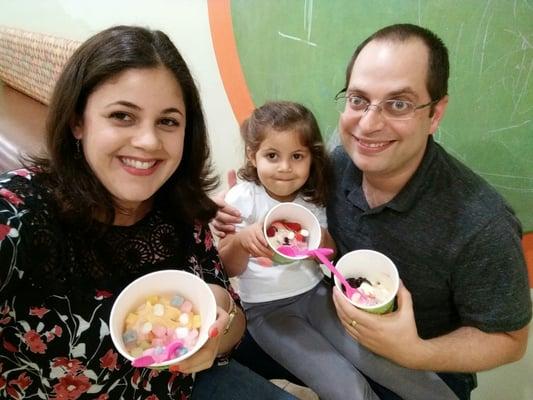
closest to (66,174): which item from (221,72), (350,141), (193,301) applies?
(193,301)

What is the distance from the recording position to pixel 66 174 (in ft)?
3.04

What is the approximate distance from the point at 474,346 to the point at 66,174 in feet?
4.01

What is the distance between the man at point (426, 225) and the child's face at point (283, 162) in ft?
0.78

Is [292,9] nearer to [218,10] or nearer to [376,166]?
[218,10]

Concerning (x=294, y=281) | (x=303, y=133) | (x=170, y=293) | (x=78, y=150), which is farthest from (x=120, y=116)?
(x=294, y=281)

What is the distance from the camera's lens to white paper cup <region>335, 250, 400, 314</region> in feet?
3.15

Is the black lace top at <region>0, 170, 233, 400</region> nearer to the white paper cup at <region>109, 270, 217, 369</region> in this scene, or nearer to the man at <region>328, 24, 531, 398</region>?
the white paper cup at <region>109, 270, 217, 369</region>

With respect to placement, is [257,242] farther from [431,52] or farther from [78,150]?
[431,52]

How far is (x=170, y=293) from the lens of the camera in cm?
85

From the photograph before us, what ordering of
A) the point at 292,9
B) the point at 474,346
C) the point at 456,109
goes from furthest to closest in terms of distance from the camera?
the point at 292,9 < the point at 456,109 < the point at 474,346

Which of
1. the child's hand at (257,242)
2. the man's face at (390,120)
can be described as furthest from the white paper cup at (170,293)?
the man's face at (390,120)

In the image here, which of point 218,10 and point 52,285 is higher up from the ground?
point 218,10

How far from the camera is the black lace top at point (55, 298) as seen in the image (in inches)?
32.7

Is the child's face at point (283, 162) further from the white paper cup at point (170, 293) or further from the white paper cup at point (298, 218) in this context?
the white paper cup at point (170, 293)
